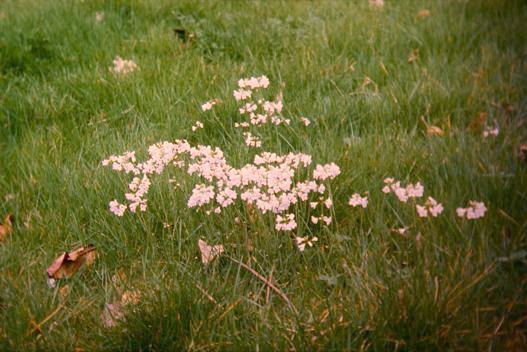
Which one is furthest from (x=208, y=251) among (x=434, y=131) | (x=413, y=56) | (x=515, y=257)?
(x=413, y=56)

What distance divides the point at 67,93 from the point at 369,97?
7.49 feet

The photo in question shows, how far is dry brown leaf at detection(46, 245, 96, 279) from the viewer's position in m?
2.05

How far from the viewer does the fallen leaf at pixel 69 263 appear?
2.05m

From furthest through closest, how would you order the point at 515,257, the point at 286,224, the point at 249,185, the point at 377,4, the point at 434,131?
the point at 377,4 < the point at 434,131 < the point at 249,185 < the point at 286,224 < the point at 515,257

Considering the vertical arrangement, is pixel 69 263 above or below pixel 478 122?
below

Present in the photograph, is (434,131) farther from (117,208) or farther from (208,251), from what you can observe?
(117,208)

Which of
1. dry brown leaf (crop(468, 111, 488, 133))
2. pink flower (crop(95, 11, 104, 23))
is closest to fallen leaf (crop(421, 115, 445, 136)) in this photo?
dry brown leaf (crop(468, 111, 488, 133))

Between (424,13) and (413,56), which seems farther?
(424,13)

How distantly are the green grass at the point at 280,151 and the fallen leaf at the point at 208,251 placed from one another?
0.04 metres

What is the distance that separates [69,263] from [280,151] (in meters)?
1.16

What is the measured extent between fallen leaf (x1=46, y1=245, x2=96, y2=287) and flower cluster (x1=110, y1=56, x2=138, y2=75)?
6.35 feet

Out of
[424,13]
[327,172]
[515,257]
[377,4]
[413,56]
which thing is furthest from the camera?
[377,4]

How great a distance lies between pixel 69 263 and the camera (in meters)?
2.10

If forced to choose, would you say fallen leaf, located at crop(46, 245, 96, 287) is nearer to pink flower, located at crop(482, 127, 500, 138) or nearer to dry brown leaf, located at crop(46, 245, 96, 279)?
dry brown leaf, located at crop(46, 245, 96, 279)
